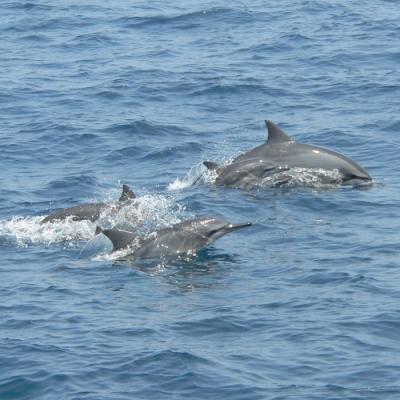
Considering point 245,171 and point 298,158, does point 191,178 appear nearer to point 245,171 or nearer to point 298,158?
point 245,171

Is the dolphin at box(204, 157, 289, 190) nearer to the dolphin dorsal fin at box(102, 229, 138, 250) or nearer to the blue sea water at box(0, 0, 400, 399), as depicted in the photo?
the blue sea water at box(0, 0, 400, 399)

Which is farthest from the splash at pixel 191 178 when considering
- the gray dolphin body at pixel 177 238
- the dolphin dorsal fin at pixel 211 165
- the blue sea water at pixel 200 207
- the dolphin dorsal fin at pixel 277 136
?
the gray dolphin body at pixel 177 238

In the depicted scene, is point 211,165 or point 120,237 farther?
point 211,165

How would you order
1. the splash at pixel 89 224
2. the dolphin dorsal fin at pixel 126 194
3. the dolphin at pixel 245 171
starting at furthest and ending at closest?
1. the dolphin at pixel 245 171
2. the dolphin dorsal fin at pixel 126 194
3. the splash at pixel 89 224

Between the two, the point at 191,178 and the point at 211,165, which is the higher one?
the point at 211,165

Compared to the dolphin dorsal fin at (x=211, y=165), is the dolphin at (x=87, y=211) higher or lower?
lower

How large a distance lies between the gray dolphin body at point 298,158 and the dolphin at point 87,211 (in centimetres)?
298

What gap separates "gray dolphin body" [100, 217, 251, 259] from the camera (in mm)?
16609

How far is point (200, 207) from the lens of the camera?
1964cm

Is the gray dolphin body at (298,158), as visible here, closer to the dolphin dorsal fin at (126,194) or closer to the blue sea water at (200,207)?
the blue sea water at (200,207)

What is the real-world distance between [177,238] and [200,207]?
3.01m

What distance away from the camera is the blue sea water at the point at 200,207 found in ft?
40.6

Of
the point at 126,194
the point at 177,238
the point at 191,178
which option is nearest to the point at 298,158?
the point at 191,178

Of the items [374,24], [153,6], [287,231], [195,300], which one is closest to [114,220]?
[287,231]
